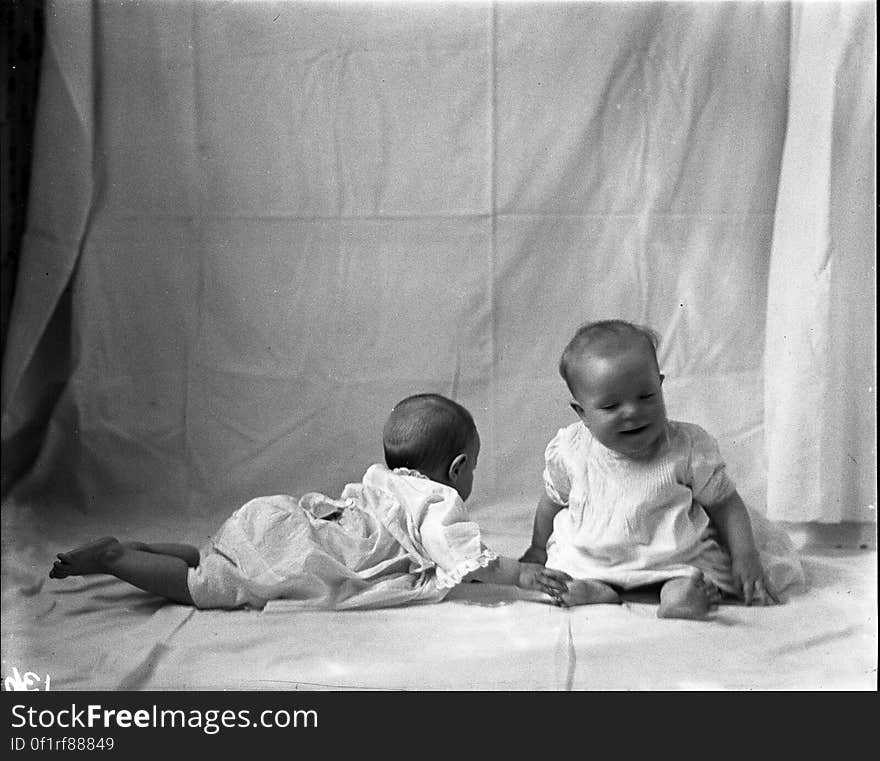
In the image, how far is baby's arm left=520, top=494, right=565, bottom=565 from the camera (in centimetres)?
145

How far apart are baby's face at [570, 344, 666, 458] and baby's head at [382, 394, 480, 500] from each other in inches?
7.0

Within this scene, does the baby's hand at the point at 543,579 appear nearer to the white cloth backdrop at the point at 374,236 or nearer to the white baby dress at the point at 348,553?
the white baby dress at the point at 348,553

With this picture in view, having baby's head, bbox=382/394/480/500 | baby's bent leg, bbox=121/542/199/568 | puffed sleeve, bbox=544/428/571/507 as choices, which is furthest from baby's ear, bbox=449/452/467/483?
baby's bent leg, bbox=121/542/199/568

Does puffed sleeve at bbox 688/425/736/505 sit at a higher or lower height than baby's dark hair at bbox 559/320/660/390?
lower

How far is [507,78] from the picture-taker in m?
1.69

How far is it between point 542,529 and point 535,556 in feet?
0.11

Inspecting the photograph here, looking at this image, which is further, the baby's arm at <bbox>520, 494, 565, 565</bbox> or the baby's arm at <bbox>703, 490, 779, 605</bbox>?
the baby's arm at <bbox>520, 494, 565, 565</bbox>

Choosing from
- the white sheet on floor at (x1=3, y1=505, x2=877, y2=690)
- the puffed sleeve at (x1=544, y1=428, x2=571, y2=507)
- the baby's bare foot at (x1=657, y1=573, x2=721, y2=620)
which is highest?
the puffed sleeve at (x1=544, y1=428, x2=571, y2=507)

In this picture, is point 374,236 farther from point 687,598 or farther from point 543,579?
point 687,598

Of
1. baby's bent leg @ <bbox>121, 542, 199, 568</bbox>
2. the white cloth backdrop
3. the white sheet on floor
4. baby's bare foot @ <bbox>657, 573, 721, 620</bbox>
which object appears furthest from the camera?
the white cloth backdrop

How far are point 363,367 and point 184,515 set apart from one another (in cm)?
33

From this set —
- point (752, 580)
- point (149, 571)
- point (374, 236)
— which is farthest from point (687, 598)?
point (374, 236)

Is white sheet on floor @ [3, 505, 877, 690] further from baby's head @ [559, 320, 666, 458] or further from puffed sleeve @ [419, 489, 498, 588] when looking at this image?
baby's head @ [559, 320, 666, 458]

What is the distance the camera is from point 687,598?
1.25 metres
